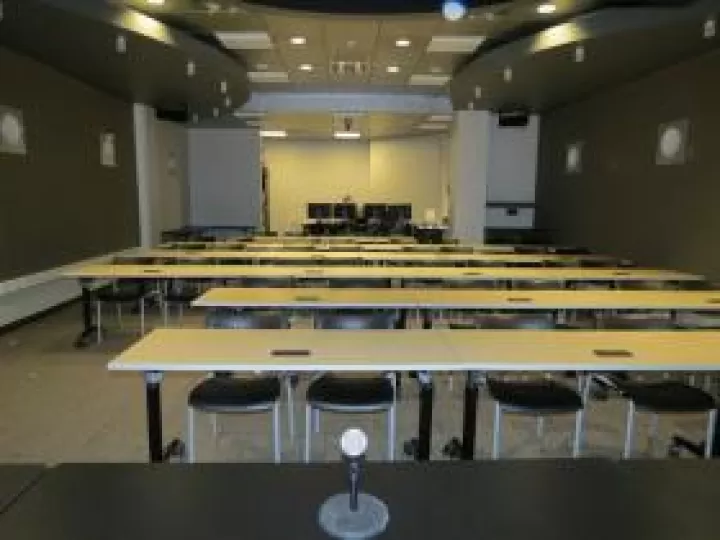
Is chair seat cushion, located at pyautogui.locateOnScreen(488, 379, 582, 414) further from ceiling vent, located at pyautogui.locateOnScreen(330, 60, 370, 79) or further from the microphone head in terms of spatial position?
ceiling vent, located at pyautogui.locateOnScreen(330, 60, 370, 79)

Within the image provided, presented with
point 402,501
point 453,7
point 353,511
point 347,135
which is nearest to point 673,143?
point 453,7

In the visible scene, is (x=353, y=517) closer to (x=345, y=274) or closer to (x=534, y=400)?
(x=534, y=400)

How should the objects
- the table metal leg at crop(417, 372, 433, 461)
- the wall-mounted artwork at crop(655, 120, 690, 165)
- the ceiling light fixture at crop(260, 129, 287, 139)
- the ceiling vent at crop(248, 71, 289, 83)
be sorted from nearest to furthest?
the table metal leg at crop(417, 372, 433, 461), the wall-mounted artwork at crop(655, 120, 690, 165), the ceiling vent at crop(248, 71, 289, 83), the ceiling light fixture at crop(260, 129, 287, 139)

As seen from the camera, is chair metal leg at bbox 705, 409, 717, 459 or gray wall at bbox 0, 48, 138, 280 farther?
gray wall at bbox 0, 48, 138, 280

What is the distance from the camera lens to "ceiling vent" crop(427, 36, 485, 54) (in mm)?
6633

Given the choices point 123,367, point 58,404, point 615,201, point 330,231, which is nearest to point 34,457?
point 58,404

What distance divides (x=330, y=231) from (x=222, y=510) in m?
13.6

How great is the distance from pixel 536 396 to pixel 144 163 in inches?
349

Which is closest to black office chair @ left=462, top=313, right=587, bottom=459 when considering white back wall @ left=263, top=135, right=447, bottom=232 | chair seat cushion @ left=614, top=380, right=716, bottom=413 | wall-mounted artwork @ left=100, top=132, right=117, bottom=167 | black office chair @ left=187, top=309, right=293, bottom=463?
chair seat cushion @ left=614, top=380, right=716, bottom=413

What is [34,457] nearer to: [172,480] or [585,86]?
[172,480]

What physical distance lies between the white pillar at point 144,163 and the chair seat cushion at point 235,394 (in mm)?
7788

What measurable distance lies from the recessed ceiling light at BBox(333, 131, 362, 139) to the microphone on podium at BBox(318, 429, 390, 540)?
14718 millimetres

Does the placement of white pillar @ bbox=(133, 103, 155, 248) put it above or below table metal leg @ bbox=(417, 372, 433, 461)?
above

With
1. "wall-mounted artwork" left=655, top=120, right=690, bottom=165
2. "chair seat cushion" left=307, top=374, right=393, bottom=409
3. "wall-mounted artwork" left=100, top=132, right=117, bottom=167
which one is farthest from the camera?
"wall-mounted artwork" left=100, top=132, right=117, bottom=167
